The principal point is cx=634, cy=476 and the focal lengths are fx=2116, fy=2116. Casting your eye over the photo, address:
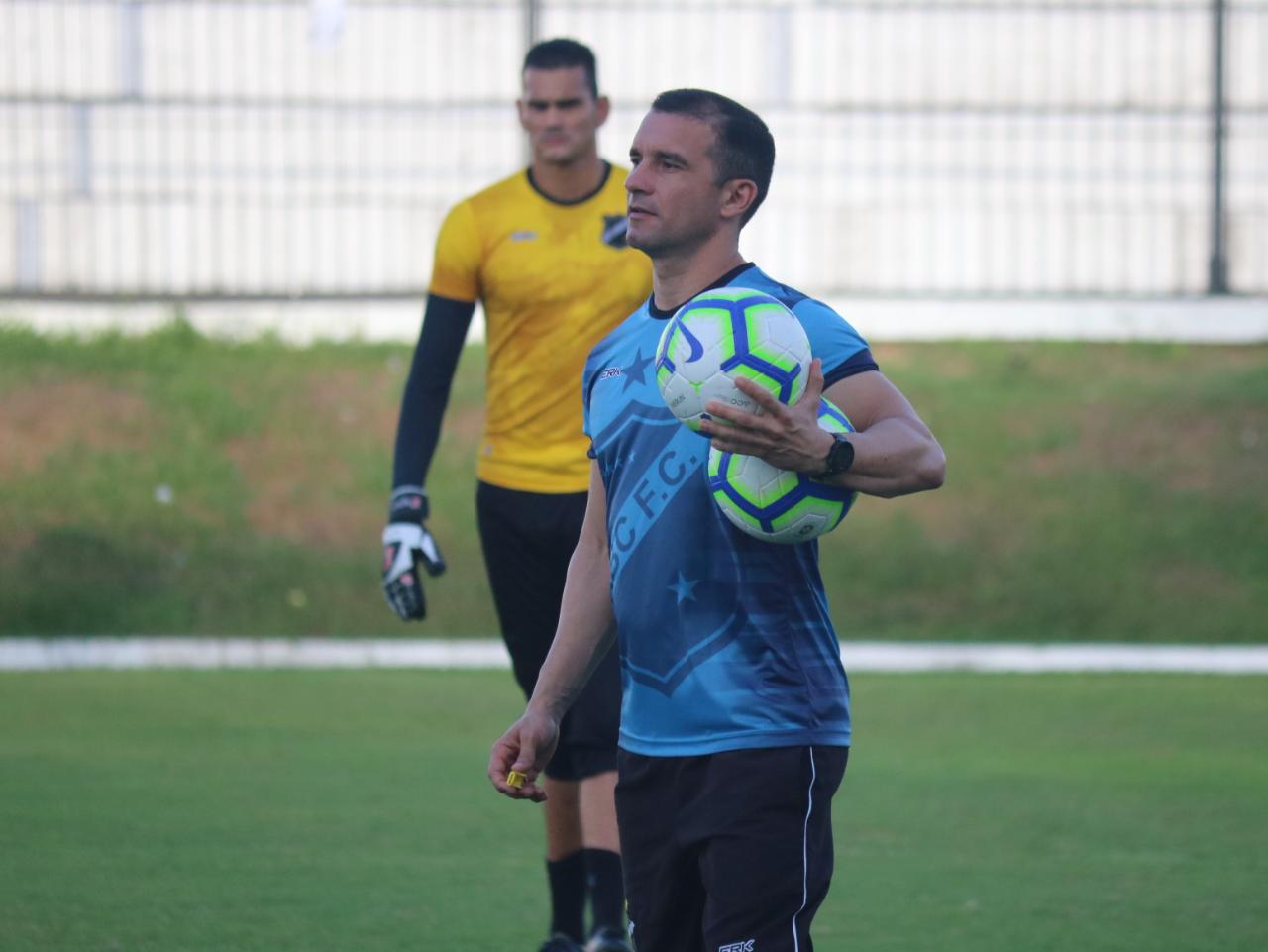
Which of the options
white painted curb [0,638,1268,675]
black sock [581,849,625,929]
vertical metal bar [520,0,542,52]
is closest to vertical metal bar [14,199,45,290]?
vertical metal bar [520,0,542,52]

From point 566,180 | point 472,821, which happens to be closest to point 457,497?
point 472,821

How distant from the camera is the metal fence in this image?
899 inches

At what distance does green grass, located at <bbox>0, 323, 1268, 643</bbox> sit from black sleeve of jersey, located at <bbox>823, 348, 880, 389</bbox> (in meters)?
12.4

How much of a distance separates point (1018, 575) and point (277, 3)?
35.9 ft

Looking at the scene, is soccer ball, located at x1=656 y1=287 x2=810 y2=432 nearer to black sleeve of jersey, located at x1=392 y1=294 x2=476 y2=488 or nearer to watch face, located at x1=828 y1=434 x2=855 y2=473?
watch face, located at x1=828 y1=434 x2=855 y2=473

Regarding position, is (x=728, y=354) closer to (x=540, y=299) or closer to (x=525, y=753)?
(x=525, y=753)

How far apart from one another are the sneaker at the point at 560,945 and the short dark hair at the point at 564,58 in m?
2.47

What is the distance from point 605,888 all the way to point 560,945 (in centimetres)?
20

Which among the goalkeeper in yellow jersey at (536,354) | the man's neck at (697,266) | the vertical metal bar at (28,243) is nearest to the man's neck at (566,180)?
the goalkeeper in yellow jersey at (536,354)

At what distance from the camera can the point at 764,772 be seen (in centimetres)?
381

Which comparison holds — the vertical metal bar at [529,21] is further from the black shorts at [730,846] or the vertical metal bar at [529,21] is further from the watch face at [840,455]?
the watch face at [840,455]

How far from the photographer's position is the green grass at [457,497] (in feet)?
54.0

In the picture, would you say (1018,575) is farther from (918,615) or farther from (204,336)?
(204,336)

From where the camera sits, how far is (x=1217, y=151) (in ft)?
75.7
